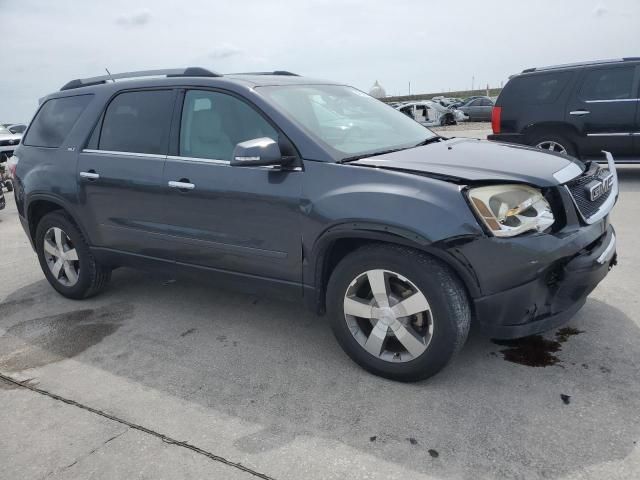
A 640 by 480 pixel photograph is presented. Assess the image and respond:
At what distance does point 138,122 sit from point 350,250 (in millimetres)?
1975

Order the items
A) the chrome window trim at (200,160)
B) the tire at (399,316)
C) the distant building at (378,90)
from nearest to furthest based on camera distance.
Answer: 1. the tire at (399,316)
2. the chrome window trim at (200,160)
3. the distant building at (378,90)

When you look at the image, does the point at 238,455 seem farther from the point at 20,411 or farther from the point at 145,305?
the point at 145,305

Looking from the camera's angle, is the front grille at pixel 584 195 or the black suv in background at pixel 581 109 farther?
the black suv in background at pixel 581 109

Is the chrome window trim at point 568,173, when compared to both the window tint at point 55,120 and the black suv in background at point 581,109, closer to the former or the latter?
the window tint at point 55,120

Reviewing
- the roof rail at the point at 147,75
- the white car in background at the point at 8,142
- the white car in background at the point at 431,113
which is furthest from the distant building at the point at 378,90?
the roof rail at the point at 147,75

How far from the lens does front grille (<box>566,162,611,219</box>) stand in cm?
300

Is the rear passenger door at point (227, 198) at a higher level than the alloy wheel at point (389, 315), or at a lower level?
higher

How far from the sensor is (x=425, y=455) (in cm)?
246

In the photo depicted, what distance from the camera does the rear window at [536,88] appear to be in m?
8.28

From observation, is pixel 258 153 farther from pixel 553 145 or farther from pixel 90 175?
pixel 553 145

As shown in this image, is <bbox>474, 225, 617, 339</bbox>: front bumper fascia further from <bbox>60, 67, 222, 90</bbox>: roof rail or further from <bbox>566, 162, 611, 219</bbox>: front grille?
<bbox>60, 67, 222, 90</bbox>: roof rail

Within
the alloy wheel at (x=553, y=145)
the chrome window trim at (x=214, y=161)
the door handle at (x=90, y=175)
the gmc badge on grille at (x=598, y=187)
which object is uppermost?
the chrome window trim at (x=214, y=161)

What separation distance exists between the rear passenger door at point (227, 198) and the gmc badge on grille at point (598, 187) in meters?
1.62

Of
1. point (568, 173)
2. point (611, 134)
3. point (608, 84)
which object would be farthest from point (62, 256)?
point (608, 84)
